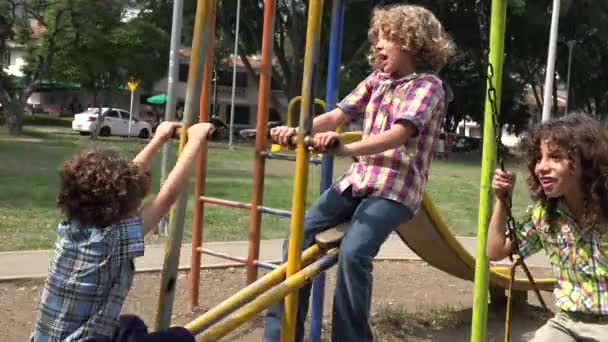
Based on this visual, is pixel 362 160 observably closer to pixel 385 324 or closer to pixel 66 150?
pixel 385 324

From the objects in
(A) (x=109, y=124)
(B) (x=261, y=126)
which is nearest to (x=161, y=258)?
(B) (x=261, y=126)

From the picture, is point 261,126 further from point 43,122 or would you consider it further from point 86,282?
point 43,122

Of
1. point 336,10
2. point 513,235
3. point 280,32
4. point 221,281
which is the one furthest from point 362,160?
point 280,32

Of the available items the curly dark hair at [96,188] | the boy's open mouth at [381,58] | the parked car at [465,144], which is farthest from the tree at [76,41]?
the curly dark hair at [96,188]

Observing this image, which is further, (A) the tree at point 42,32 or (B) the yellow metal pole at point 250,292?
(A) the tree at point 42,32

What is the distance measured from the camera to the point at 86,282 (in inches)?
89.8

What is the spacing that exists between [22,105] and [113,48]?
3.88 meters

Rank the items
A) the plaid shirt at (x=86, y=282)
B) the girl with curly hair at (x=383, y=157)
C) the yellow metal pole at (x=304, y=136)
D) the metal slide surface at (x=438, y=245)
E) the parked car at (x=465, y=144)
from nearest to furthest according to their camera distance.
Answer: the plaid shirt at (x=86, y=282) → the yellow metal pole at (x=304, y=136) → the girl with curly hair at (x=383, y=157) → the metal slide surface at (x=438, y=245) → the parked car at (x=465, y=144)

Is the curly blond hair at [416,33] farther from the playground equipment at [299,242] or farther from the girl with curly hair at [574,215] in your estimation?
the girl with curly hair at [574,215]

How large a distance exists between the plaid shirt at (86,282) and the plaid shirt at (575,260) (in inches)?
52.3

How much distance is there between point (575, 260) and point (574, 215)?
0.51 ft

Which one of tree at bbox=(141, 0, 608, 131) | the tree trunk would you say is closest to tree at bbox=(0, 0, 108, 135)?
the tree trunk

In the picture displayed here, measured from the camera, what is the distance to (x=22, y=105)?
27859mm

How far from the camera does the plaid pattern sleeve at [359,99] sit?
3.32 m
